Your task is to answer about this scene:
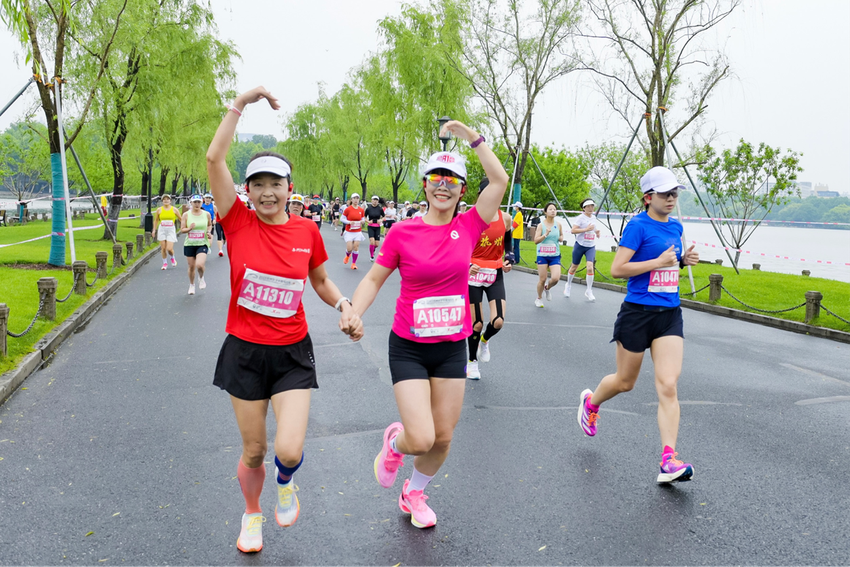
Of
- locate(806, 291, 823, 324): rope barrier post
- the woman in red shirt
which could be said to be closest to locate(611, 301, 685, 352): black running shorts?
the woman in red shirt

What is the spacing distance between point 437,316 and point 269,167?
1.14 m

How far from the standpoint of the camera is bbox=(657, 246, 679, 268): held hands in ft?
15.1

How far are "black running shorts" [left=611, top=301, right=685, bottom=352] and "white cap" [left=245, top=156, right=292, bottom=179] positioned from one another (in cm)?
253

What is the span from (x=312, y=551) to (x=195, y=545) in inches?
23.5

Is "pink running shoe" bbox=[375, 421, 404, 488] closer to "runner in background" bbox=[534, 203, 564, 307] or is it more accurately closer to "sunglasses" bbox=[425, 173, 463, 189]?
"sunglasses" bbox=[425, 173, 463, 189]

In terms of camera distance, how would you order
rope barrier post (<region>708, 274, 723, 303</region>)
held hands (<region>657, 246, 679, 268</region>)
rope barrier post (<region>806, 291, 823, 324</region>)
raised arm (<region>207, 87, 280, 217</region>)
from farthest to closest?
1. rope barrier post (<region>708, 274, 723, 303</region>)
2. rope barrier post (<region>806, 291, 823, 324</region>)
3. held hands (<region>657, 246, 679, 268</region>)
4. raised arm (<region>207, 87, 280, 217</region>)

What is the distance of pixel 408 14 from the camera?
3269 cm

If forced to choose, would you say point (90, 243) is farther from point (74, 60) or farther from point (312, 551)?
point (312, 551)

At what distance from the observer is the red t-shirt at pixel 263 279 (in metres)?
3.42

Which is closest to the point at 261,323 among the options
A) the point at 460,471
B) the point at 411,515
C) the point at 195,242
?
the point at 411,515

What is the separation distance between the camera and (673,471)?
435 cm

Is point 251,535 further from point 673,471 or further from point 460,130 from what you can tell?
point 673,471

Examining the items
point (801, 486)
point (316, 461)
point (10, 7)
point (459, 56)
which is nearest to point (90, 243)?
point (459, 56)

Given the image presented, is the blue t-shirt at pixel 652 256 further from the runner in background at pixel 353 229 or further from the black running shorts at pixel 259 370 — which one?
the runner in background at pixel 353 229
